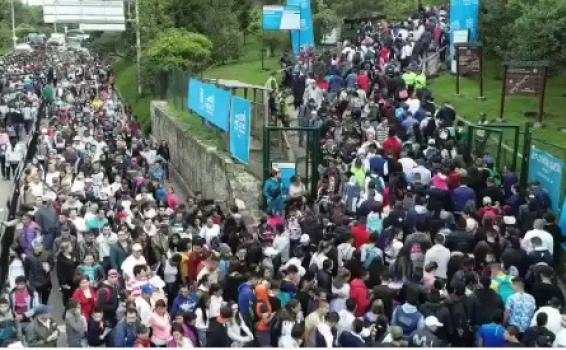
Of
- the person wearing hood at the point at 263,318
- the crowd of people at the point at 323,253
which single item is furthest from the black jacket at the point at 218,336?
the person wearing hood at the point at 263,318

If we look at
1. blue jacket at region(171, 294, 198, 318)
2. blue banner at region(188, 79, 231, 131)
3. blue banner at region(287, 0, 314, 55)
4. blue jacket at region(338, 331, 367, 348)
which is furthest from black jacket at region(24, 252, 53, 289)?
blue banner at region(287, 0, 314, 55)

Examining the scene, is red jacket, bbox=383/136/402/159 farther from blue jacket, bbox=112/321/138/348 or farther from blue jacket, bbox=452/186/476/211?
blue jacket, bbox=112/321/138/348

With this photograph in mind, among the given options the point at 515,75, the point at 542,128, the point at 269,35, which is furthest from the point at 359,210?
the point at 269,35

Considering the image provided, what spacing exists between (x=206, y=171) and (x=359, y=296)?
37.6 feet

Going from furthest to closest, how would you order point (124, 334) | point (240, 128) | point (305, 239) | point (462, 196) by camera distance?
point (240, 128), point (462, 196), point (305, 239), point (124, 334)

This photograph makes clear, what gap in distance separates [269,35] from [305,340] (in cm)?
3189

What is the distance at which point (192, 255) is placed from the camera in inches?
450

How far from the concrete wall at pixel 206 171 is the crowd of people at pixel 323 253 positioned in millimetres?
1468

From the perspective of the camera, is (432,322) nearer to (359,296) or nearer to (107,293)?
(359,296)

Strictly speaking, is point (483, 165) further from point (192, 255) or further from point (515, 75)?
point (192, 255)

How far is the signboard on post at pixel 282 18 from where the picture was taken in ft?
95.7

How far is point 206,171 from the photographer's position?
20.5 m

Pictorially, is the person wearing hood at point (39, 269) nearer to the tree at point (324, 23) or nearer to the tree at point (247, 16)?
the tree at point (324, 23)

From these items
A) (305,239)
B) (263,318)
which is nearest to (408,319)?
(263,318)
